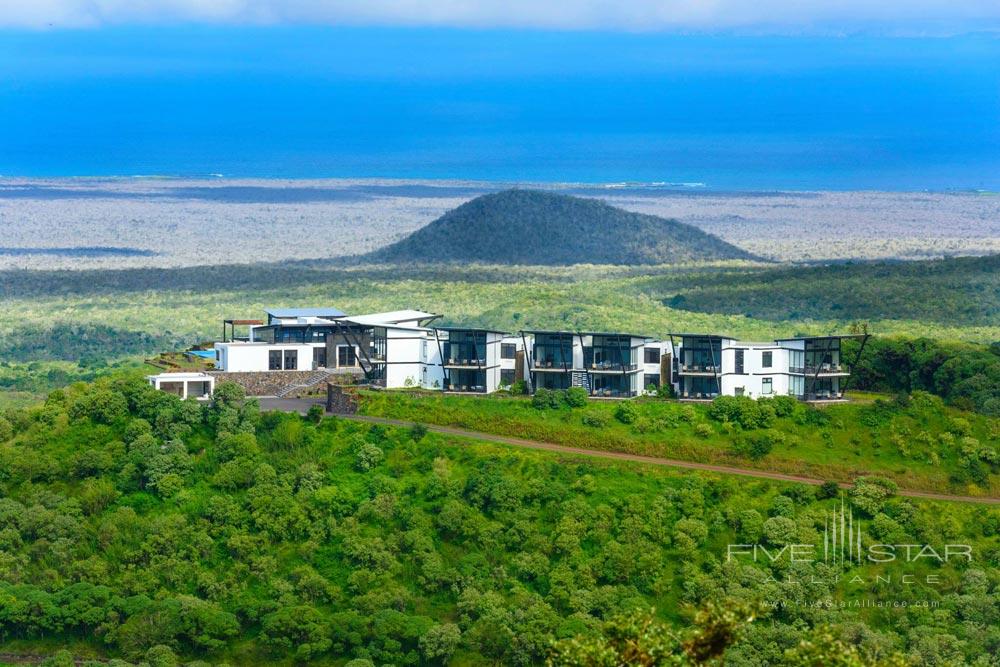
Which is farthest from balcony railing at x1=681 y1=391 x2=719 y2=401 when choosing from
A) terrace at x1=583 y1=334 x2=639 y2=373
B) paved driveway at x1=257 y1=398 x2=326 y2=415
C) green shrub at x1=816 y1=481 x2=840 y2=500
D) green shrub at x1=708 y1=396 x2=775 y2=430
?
paved driveway at x1=257 y1=398 x2=326 y2=415

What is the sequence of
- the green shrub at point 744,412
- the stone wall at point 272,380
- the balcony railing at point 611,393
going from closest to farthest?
the green shrub at point 744,412, the balcony railing at point 611,393, the stone wall at point 272,380

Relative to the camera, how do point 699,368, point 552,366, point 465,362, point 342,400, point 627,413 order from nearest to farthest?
point 627,413
point 342,400
point 699,368
point 552,366
point 465,362

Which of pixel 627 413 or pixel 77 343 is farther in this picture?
pixel 77 343

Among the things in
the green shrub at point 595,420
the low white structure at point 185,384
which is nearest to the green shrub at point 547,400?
the green shrub at point 595,420

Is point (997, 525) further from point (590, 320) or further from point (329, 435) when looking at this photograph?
point (590, 320)

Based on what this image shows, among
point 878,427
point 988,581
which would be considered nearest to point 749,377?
point 878,427

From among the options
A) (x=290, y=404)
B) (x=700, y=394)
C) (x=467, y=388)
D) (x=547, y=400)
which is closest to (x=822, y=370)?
(x=700, y=394)

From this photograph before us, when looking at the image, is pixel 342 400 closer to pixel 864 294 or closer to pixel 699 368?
pixel 699 368

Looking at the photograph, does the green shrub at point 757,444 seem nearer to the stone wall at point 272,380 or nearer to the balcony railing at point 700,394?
the balcony railing at point 700,394
